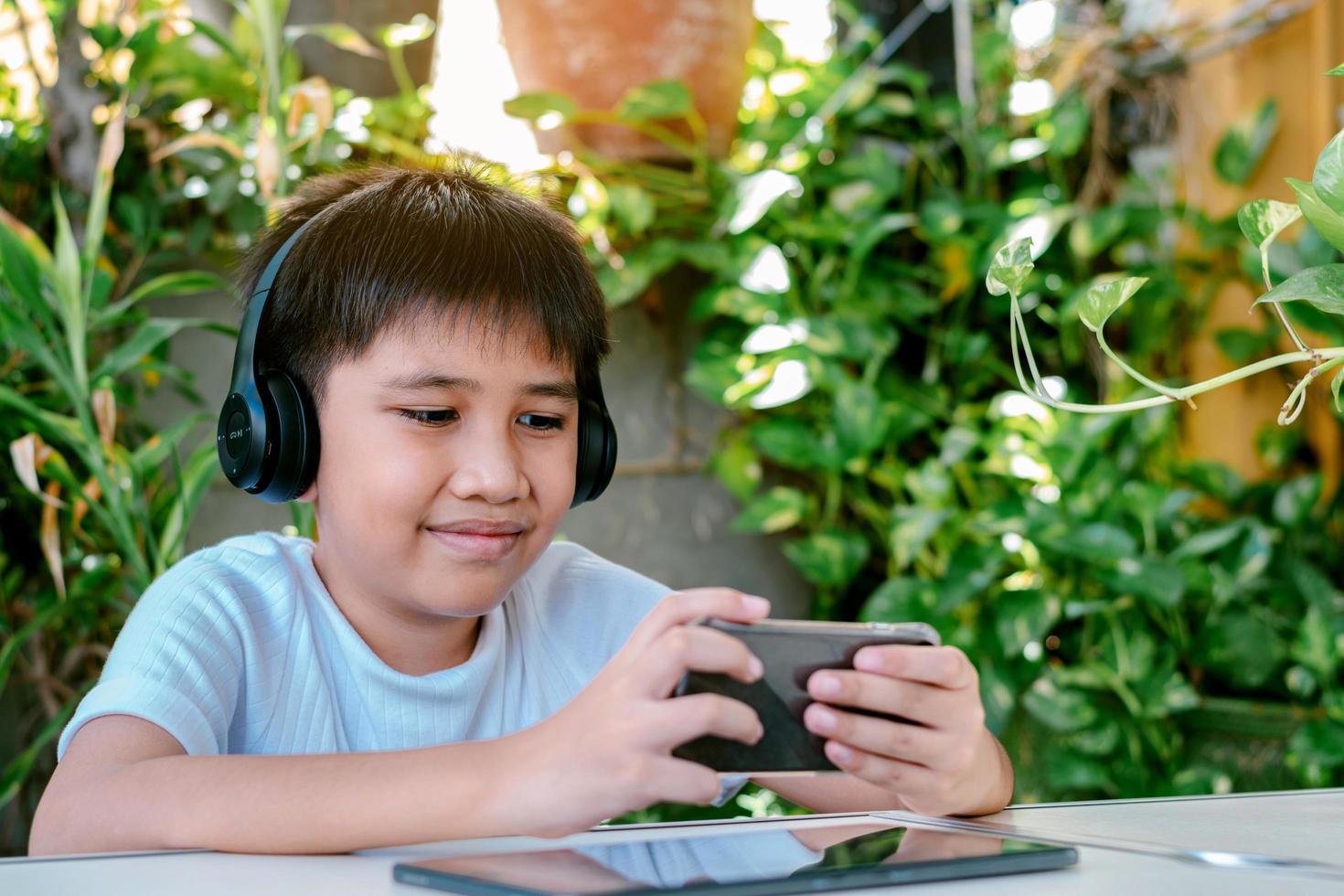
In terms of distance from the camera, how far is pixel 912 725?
2.06ft

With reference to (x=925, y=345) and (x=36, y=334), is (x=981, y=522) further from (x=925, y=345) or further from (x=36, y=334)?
(x=36, y=334)

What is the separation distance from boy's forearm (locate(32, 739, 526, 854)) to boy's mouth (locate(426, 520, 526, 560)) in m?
0.23

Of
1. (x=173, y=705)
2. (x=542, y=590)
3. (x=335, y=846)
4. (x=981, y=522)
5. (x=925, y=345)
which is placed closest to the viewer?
(x=335, y=846)

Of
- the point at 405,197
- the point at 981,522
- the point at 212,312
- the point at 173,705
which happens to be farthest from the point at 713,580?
the point at 173,705

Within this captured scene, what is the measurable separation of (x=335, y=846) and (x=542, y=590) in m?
0.49

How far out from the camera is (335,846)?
1.92ft

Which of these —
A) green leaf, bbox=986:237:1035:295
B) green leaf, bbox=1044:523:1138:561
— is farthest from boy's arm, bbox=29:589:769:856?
green leaf, bbox=1044:523:1138:561

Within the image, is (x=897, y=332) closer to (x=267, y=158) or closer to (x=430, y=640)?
(x=267, y=158)

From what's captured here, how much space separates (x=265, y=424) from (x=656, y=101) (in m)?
1.16

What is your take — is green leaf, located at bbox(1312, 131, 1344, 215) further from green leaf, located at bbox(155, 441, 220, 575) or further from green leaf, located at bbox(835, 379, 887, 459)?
green leaf, located at bbox(835, 379, 887, 459)

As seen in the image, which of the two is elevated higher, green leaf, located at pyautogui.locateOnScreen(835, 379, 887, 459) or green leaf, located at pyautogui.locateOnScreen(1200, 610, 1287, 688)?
green leaf, located at pyautogui.locateOnScreen(835, 379, 887, 459)

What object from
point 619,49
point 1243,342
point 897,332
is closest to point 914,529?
point 897,332

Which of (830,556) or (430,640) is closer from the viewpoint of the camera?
(430,640)

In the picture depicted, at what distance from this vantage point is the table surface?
1.60 feet
